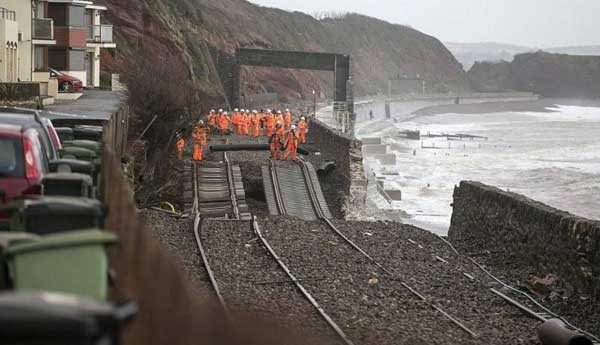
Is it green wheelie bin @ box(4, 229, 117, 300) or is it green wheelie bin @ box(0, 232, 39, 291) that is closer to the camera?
green wheelie bin @ box(4, 229, 117, 300)

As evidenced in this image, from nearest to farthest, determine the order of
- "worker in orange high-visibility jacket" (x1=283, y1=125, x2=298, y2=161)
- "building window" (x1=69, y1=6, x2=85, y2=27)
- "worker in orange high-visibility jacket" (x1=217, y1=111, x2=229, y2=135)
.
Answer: "worker in orange high-visibility jacket" (x1=283, y1=125, x2=298, y2=161), "worker in orange high-visibility jacket" (x1=217, y1=111, x2=229, y2=135), "building window" (x1=69, y1=6, x2=85, y2=27)

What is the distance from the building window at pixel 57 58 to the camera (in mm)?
55469

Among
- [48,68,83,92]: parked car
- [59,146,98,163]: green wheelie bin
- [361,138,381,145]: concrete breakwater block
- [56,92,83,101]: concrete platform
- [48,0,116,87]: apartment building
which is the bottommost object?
[361,138,381,145]: concrete breakwater block

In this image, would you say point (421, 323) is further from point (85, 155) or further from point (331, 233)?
point (331, 233)

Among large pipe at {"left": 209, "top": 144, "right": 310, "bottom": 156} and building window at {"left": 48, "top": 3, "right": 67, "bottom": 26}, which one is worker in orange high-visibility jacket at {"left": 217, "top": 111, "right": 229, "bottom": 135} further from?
large pipe at {"left": 209, "top": 144, "right": 310, "bottom": 156}

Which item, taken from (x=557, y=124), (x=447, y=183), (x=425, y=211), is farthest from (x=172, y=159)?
(x=557, y=124)

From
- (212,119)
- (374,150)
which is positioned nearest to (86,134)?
(212,119)

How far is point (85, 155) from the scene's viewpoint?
45.0 ft

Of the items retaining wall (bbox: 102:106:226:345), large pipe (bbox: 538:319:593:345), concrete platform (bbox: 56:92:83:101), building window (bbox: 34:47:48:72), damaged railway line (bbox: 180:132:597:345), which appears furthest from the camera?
building window (bbox: 34:47:48:72)

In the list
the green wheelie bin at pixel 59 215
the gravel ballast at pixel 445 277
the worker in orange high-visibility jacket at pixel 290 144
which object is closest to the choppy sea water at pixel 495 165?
the worker in orange high-visibility jacket at pixel 290 144

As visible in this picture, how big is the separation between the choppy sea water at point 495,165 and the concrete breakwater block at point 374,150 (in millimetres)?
1731

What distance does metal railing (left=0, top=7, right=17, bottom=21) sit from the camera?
134 feet

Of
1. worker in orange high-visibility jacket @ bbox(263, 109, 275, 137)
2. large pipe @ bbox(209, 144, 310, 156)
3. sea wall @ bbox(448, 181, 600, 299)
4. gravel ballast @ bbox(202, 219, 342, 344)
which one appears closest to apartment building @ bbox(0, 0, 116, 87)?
large pipe @ bbox(209, 144, 310, 156)

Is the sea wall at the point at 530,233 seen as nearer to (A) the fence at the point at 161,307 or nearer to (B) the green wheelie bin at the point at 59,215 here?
(B) the green wheelie bin at the point at 59,215
